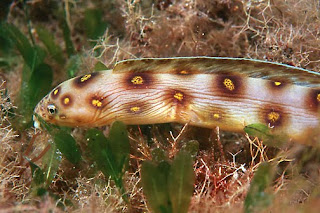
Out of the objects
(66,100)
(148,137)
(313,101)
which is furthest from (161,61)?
(313,101)

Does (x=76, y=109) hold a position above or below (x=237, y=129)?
above

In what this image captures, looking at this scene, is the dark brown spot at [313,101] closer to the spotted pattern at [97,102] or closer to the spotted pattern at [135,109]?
the spotted pattern at [135,109]

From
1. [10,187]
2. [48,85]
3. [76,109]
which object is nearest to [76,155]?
[76,109]

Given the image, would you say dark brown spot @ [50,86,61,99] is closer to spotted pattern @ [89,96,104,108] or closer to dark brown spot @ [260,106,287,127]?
spotted pattern @ [89,96,104,108]

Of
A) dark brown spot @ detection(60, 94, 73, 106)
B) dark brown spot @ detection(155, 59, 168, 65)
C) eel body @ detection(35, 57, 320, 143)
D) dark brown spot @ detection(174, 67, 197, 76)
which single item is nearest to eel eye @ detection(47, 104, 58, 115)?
eel body @ detection(35, 57, 320, 143)

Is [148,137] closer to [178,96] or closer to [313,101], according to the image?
[178,96]

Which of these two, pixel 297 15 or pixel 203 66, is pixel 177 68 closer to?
pixel 203 66
